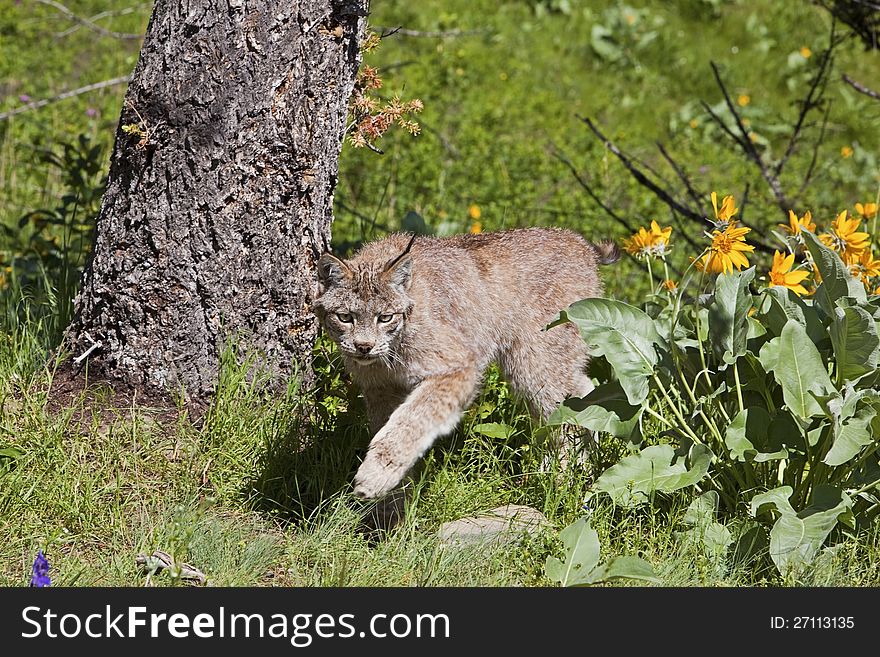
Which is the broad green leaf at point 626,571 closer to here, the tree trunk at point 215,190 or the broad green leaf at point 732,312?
the broad green leaf at point 732,312

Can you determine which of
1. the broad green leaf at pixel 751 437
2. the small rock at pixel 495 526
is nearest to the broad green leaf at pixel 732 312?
the broad green leaf at pixel 751 437

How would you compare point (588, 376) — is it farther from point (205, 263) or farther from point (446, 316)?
point (205, 263)

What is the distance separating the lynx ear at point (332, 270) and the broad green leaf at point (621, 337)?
2.85ft

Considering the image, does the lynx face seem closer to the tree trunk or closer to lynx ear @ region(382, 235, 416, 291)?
lynx ear @ region(382, 235, 416, 291)

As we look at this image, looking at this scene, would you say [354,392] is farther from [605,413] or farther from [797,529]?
[797,529]

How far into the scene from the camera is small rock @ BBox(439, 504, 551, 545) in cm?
432

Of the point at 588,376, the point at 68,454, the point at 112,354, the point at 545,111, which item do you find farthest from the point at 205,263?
the point at 545,111

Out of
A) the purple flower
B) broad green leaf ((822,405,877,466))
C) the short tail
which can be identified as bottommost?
the purple flower

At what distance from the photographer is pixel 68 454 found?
4457mm

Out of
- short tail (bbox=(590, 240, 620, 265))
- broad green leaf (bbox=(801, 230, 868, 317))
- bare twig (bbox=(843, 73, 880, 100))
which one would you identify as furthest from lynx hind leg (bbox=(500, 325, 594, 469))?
bare twig (bbox=(843, 73, 880, 100))

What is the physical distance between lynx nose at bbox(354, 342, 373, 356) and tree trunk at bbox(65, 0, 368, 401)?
2.11ft

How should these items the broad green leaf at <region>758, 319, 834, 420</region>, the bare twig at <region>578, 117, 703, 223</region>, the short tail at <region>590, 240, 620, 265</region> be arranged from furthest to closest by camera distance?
the bare twig at <region>578, 117, 703, 223</region> < the short tail at <region>590, 240, 620, 265</region> < the broad green leaf at <region>758, 319, 834, 420</region>

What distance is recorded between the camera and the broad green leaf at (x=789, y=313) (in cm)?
423

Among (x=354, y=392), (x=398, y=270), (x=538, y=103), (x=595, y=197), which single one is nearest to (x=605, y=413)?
(x=398, y=270)
